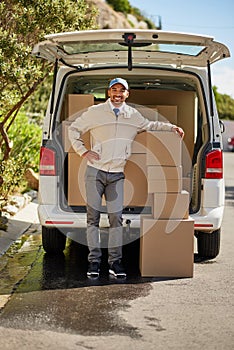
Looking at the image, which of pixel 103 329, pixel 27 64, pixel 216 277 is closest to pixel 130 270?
pixel 216 277

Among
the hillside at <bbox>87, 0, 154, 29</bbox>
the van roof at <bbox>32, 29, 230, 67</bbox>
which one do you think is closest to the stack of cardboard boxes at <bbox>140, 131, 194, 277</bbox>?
the van roof at <bbox>32, 29, 230, 67</bbox>

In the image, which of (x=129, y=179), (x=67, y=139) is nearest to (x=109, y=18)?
(x=67, y=139)

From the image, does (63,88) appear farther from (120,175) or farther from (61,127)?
(120,175)

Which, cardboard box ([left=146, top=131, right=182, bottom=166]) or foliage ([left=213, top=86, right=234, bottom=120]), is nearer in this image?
cardboard box ([left=146, top=131, right=182, bottom=166])

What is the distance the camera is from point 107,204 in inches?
275

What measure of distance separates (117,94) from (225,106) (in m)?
52.6

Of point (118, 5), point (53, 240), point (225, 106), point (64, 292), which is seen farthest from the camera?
point (225, 106)

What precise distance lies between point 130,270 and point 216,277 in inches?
34.6

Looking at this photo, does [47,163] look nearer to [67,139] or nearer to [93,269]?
[67,139]

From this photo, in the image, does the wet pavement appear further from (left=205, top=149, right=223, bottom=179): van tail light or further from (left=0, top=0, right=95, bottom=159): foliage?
(left=0, top=0, right=95, bottom=159): foliage

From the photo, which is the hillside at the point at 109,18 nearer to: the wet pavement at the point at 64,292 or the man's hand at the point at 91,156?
the wet pavement at the point at 64,292

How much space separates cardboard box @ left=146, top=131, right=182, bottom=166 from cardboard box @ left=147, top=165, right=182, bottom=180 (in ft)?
0.13

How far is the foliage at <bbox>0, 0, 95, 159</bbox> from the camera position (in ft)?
27.5

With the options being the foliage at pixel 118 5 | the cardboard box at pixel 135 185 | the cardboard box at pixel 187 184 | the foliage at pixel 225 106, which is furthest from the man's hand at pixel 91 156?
the foliage at pixel 225 106
